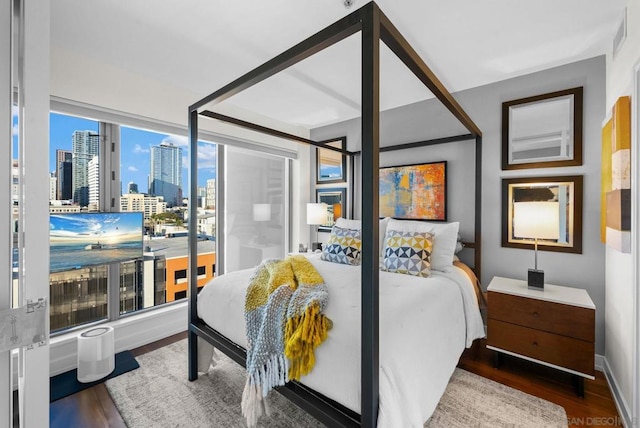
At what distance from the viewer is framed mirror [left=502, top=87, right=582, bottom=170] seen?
238 centimetres

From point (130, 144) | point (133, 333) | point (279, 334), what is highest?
point (130, 144)

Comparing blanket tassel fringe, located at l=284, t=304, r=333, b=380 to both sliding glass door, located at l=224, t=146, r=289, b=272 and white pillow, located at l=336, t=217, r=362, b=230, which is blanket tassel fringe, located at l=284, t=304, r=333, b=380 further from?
sliding glass door, located at l=224, t=146, r=289, b=272

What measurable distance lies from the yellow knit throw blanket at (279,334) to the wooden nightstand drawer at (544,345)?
1.56 metres

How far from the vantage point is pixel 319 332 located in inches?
54.0

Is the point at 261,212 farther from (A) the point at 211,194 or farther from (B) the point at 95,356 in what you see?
(B) the point at 95,356

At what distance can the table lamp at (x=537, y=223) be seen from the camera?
7.04ft

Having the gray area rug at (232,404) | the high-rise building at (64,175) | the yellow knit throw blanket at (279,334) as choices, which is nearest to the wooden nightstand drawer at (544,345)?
the gray area rug at (232,404)

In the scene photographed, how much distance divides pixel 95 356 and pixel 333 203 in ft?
9.92

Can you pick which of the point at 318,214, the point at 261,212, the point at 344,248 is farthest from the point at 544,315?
the point at 261,212

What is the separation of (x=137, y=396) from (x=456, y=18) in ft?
10.9

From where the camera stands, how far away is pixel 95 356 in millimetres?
2160

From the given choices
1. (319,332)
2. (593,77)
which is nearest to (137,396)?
(319,332)

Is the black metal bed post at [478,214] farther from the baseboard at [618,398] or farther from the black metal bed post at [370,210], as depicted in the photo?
the black metal bed post at [370,210]

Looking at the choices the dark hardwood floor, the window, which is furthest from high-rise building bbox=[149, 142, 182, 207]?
the dark hardwood floor
